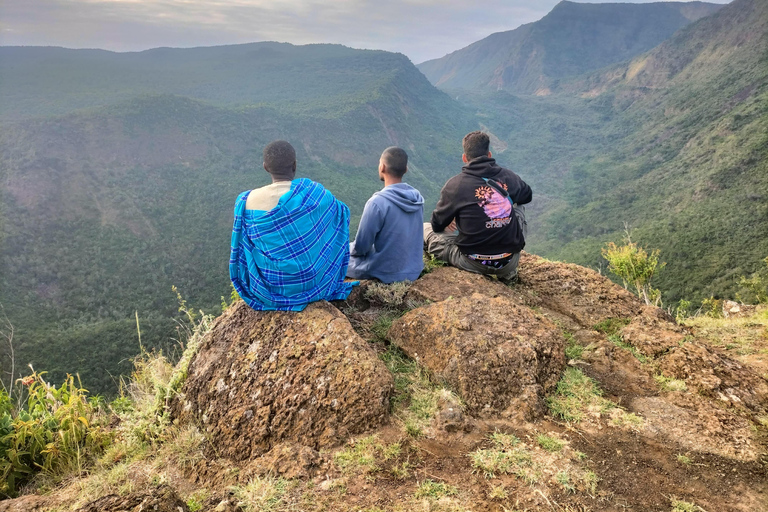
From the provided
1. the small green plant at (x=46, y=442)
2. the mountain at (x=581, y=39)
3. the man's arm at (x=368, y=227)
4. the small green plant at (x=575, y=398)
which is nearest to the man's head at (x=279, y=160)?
the man's arm at (x=368, y=227)

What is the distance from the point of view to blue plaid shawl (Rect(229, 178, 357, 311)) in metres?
2.94

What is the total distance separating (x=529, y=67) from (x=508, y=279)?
178m

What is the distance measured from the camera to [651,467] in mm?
2168

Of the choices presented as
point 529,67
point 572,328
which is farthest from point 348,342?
point 529,67

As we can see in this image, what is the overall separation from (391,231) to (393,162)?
591mm

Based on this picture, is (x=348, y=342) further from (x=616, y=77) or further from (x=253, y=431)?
(x=616, y=77)

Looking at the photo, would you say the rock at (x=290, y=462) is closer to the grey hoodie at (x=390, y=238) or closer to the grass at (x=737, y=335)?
the grey hoodie at (x=390, y=238)

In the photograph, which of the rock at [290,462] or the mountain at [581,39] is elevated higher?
the mountain at [581,39]

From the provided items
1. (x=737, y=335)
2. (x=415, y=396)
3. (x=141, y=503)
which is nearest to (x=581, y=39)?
(x=737, y=335)

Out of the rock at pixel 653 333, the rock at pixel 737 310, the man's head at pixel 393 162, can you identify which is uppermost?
the man's head at pixel 393 162

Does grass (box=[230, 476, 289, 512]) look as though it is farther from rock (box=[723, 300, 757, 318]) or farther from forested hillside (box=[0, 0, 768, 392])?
rock (box=[723, 300, 757, 318])

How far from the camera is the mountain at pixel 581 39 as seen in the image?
15175cm

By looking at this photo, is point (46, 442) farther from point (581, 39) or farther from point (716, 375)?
point (581, 39)

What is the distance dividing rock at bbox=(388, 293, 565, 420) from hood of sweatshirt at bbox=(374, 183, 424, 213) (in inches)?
38.8
